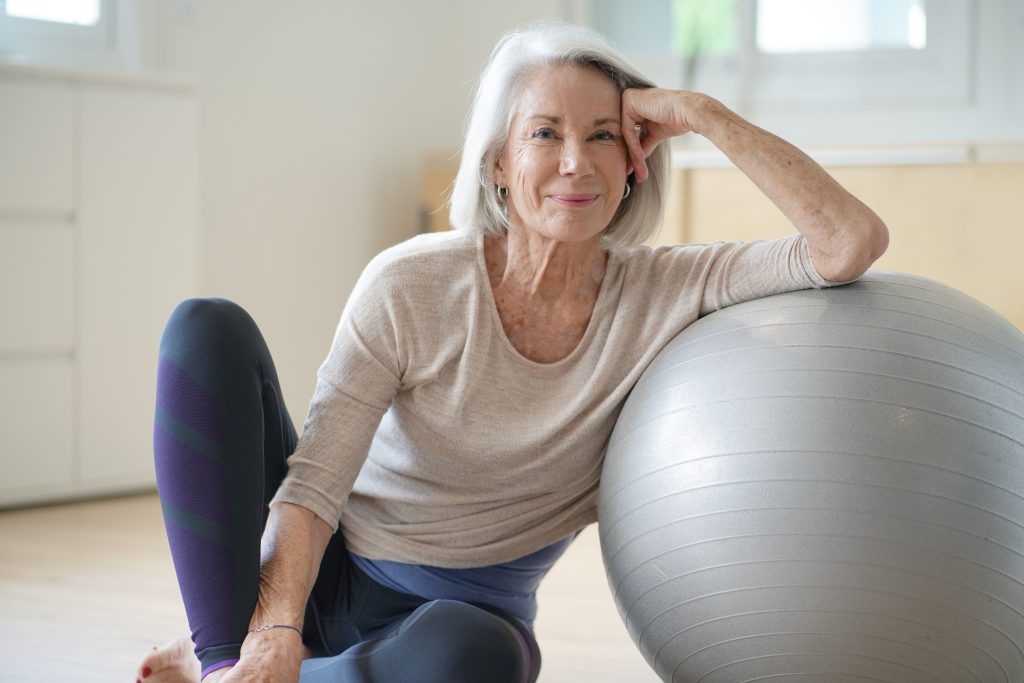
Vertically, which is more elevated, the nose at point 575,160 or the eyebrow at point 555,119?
the eyebrow at point 555,119

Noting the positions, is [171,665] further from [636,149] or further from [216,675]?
[636,149]

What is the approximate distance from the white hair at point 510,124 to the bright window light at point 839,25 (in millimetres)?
2732

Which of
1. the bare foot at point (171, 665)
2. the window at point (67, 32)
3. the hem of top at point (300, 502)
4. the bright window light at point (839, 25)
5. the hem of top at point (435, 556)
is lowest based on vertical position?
the bare foot at point (171, 665)

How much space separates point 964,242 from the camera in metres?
3.38

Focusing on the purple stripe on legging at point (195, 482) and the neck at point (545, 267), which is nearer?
the purple stripe on legging at point (195, 482)

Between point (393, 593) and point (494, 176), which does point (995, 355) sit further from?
point (393, 593)

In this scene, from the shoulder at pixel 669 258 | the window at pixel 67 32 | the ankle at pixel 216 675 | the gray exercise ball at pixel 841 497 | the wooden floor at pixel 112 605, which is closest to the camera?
the gray exercise ball at pixel 841 497

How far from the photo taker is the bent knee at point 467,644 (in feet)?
4.94

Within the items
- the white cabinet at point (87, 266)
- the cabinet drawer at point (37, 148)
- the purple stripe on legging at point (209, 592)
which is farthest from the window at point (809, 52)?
the purple stripe on legging at point (209, 592)

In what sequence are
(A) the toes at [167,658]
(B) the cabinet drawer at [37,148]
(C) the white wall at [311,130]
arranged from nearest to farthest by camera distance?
(A) the toes at [167,658] < (B) the cabinet drawer at [37,148] < (C) the white wall at [311,130]

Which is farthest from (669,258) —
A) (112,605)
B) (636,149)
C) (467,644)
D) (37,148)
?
(37,148)

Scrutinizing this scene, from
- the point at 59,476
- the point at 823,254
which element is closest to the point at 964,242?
the point at 823,254

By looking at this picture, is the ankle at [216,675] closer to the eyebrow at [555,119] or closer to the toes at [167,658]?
the toes at [167,658]

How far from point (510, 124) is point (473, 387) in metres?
0.34
